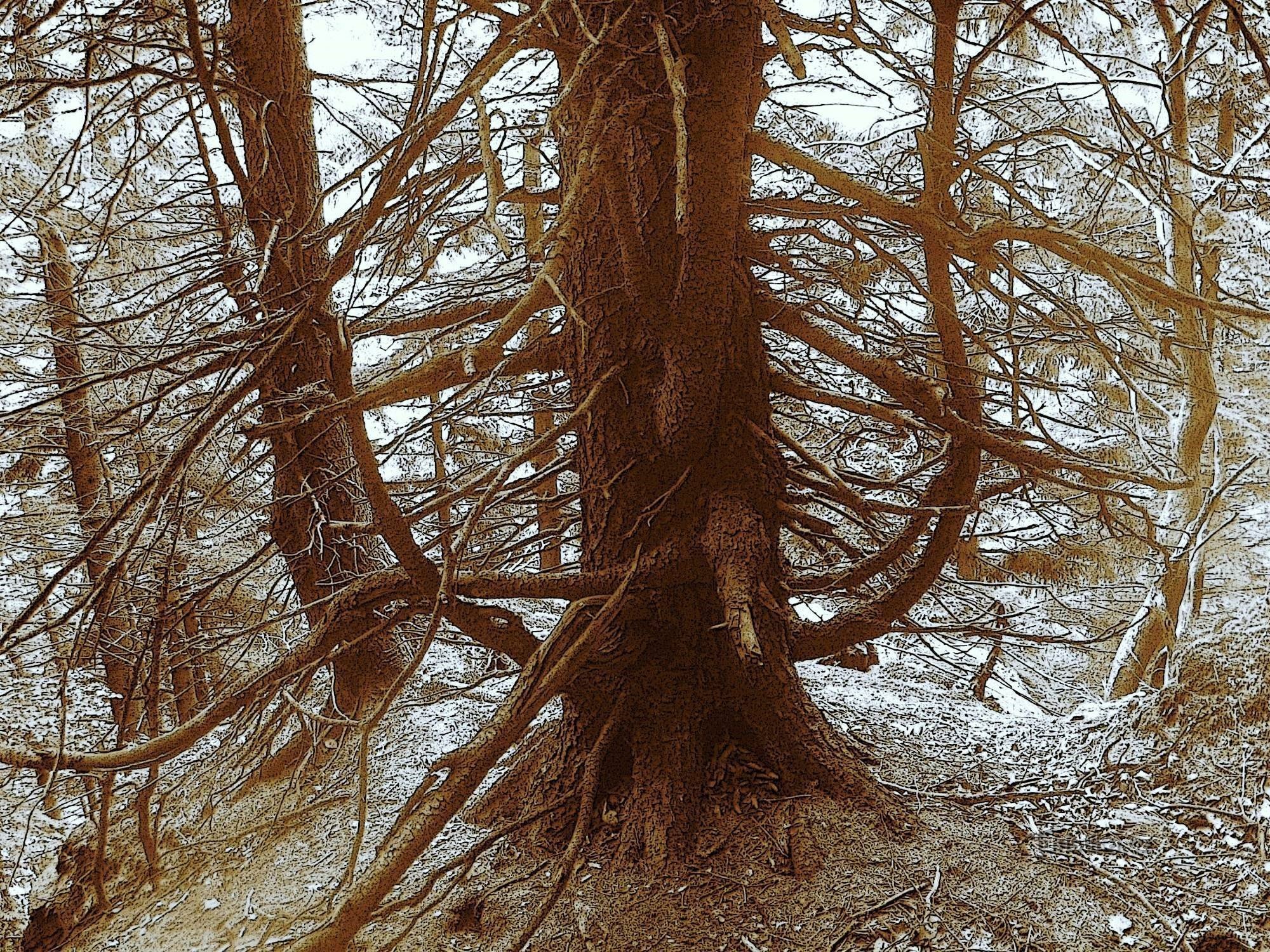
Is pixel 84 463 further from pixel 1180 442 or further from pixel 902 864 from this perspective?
pixel 1180 442

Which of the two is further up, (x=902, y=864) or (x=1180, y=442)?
(x=1180, y=442)

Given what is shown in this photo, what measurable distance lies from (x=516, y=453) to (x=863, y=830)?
1.74 meters

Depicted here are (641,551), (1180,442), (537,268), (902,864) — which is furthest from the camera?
(1180,442)

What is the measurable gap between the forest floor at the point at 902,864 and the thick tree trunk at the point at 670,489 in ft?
0.68

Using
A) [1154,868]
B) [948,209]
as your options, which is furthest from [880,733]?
[948,209]

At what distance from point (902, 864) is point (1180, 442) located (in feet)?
10.5

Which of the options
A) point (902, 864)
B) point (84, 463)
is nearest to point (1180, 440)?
point (902, 864)

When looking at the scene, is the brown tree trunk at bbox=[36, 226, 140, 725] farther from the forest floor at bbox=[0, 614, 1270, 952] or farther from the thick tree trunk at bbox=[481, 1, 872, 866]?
the thick tree trunk at bbox=[481, 1, 872, 866]

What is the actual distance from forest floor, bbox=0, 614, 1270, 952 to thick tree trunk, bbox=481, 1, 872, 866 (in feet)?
0.68

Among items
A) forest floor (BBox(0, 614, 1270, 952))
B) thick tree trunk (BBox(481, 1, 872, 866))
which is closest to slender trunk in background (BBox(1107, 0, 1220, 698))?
forest floor (BBox(0, 614, 1270, 952))

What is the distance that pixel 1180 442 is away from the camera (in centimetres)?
493

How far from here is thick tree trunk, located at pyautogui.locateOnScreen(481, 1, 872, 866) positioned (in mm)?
3137

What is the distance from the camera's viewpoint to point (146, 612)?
3742 millimetres

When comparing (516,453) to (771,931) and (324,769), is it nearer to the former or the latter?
(771,931)
